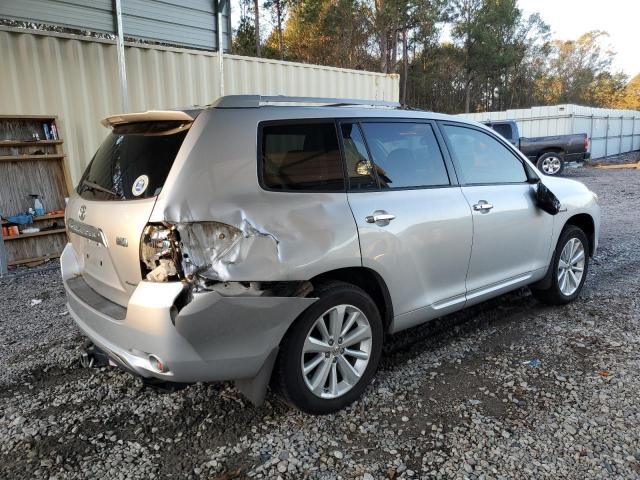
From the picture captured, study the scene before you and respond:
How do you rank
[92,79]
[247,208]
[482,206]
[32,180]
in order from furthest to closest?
[92,79], [32,180], [482,206], [247,208]

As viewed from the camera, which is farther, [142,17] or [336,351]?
[142,17]

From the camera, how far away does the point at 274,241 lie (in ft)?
7.87

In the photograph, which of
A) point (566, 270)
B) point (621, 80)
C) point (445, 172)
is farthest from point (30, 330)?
point (621, 80)

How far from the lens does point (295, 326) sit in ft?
8.34

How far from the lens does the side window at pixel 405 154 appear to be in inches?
120

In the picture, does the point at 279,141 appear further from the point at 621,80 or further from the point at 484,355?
the point at 621,80

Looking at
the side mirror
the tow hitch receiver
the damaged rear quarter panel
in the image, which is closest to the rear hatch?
the damaged rear quarter panel

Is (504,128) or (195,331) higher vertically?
(504,128)

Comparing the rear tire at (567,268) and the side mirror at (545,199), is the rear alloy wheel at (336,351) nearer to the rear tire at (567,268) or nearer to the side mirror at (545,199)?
the side mirror at (545,199)

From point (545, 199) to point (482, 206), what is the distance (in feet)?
2.83

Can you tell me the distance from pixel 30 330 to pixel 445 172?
3.63 metres

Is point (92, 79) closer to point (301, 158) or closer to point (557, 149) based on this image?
point (301, 158)

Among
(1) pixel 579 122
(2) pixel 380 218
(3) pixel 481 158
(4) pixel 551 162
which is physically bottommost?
(4) pixel 551 162

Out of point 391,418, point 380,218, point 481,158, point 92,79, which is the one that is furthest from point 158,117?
point 92,79
